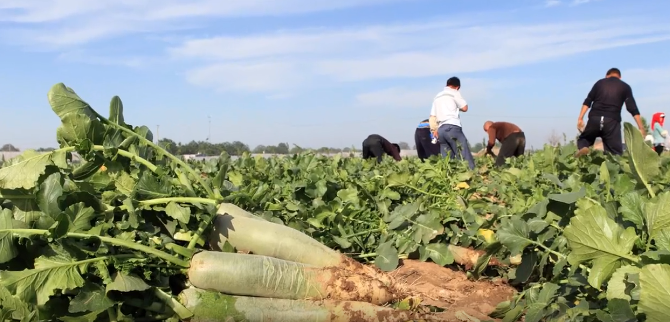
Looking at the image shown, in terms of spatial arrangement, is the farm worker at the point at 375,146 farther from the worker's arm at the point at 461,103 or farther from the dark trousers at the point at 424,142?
the worker's arm at the point at 461,103

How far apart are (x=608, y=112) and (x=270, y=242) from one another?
7.43m

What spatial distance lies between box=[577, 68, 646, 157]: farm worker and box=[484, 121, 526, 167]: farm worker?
55.4 inches

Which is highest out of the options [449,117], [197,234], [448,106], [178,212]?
[448,106]

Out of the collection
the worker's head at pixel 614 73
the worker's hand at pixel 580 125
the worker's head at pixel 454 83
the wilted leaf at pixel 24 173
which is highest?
the worker's head at pixel 614 73

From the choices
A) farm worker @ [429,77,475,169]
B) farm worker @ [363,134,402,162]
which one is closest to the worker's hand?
farm worker @ [429,77,475,169]

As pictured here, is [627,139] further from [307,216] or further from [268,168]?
[268,168]

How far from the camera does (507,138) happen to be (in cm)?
1077

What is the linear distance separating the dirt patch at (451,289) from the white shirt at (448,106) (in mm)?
6284

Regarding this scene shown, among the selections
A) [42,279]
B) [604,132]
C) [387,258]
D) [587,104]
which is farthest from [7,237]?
[587,104]

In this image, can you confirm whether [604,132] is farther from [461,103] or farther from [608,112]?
[461,103]

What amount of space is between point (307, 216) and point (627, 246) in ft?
6.83

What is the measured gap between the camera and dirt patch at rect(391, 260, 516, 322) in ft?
9.87

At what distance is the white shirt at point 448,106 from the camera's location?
9680mm

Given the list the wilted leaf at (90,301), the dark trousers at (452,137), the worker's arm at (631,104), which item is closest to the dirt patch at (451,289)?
the wilted leaf at (90,301)
